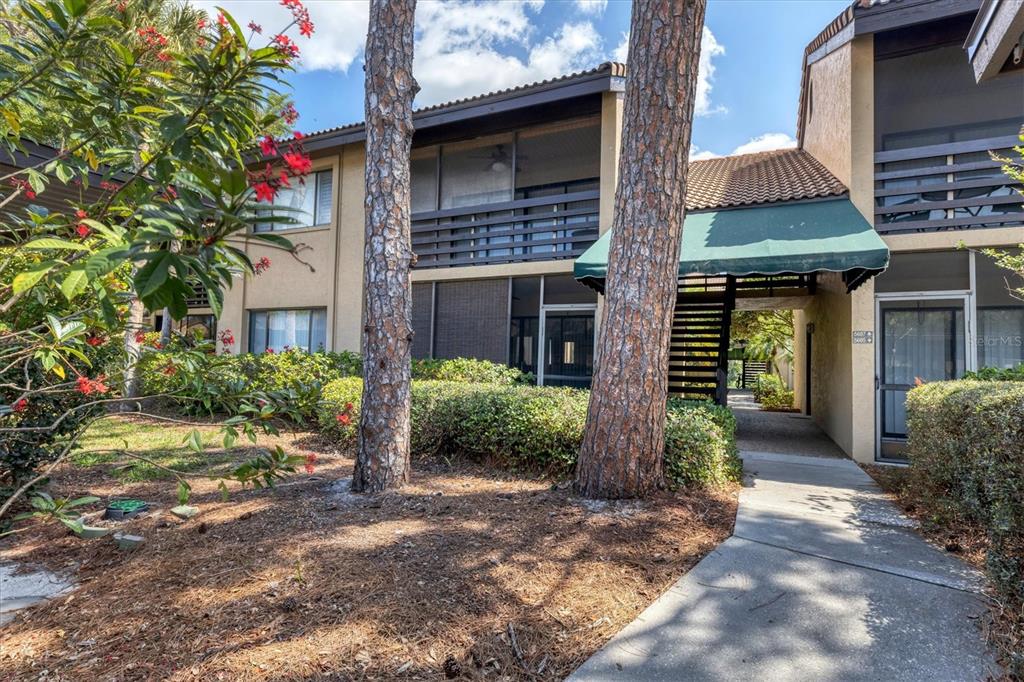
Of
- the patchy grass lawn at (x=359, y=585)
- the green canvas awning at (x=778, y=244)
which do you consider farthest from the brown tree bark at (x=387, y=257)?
the green canvas awning at (x=778, y=244)

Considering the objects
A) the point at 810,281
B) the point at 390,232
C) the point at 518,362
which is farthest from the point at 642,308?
the point at 810,281

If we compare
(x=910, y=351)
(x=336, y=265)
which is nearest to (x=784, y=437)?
(x=910, y=351)

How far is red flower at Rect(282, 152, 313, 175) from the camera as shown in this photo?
1.78 meters

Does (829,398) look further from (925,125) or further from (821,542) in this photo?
(821,542)

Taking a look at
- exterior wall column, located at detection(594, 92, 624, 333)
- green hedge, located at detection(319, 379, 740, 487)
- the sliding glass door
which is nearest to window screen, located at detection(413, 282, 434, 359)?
exterior wall column, located at detection(594, 92, 624, 333)

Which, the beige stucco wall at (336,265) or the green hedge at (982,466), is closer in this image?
the green hedge at (982,466)

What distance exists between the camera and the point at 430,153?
13.8 m

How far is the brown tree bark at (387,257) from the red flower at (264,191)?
3.58 meters

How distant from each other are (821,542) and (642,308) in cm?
263

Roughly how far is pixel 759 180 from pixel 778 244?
4415 millimetres

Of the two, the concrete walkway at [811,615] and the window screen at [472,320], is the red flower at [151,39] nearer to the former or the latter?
the concrete walkway at [811,615]

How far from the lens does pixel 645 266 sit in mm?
5109

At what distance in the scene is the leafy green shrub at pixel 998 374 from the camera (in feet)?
23.2

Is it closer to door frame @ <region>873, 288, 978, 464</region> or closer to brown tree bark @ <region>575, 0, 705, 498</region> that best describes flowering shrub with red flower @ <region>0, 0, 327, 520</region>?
brown tree bark @ <region>575, 0, 705, 498</region>
